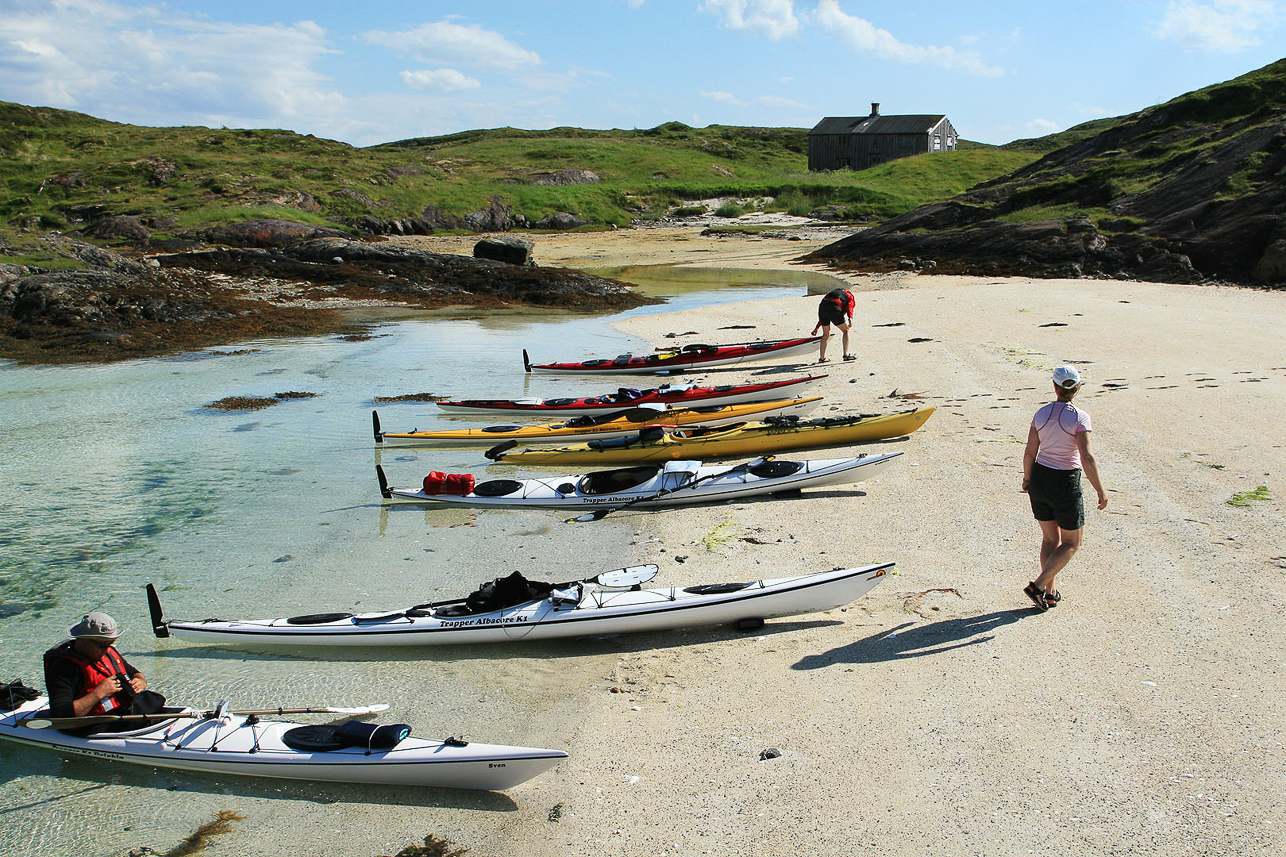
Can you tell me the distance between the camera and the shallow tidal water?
512cm

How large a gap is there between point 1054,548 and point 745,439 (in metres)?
5.19

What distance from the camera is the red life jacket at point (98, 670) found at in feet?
17.0

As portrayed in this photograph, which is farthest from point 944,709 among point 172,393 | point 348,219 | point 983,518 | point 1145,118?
point 348,219

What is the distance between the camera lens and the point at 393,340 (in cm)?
2106

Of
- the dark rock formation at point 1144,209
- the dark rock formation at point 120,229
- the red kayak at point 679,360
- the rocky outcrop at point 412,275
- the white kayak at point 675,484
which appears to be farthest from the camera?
the dark rock formation at point 120,229

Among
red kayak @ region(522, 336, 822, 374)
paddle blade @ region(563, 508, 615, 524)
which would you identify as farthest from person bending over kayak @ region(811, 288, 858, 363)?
paddle blade @ region(563, 508, 615, 524)

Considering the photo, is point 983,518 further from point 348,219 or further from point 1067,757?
point 348,219

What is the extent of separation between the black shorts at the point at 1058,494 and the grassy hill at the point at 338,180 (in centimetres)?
2872

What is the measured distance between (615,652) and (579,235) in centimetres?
4135

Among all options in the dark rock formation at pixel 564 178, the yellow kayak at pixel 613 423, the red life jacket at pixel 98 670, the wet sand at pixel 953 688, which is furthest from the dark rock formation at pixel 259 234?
the red life jacket at pixel 98 670

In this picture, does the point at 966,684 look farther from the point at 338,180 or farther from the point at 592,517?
the point at 338,180

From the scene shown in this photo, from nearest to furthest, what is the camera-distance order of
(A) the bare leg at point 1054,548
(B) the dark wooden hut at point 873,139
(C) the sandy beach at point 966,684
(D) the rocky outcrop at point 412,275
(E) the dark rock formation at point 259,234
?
(C) the sandy beach at point 966,684, (A) the bare leg at point 1054,548, (D) the rocky outcrop at point 412,275, (E) the dark rock formation at point 259,234, (B) the dark wooden hut at point 873,139

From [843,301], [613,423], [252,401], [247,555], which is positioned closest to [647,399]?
[613,423]

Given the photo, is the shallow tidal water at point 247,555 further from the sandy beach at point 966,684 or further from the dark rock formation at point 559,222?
the dark rock formation at point 559,222
